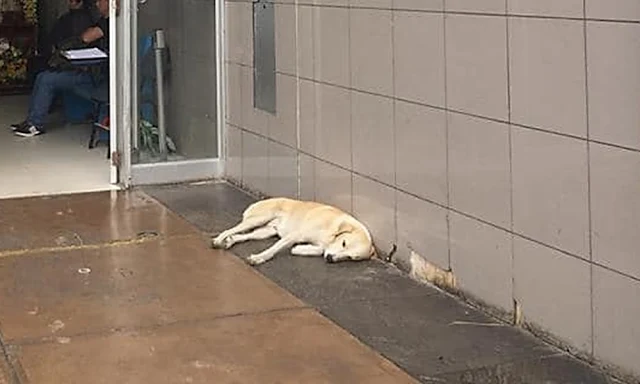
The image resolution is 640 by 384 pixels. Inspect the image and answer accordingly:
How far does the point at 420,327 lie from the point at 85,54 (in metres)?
5.29

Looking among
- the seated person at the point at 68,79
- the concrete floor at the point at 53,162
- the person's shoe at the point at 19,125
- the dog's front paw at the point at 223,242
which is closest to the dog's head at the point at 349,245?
the dog's front paw at the point at 223,242

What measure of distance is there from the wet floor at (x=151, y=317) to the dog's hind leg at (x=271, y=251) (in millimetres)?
64

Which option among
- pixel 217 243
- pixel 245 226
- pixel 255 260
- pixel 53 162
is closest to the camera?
pixel 255 260

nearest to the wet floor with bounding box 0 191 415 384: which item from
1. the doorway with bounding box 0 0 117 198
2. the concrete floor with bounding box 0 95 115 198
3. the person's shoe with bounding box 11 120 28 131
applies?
the concrete floor with bounding box 0 95 115 198

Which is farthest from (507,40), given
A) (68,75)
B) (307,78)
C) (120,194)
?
(68,75)

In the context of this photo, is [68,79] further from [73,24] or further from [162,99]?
[162,99]

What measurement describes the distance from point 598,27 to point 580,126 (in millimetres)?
319

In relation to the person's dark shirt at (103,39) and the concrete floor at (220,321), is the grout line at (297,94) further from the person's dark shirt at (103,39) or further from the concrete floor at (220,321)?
the person's dark shirt at (103,39)

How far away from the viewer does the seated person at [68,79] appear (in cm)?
853

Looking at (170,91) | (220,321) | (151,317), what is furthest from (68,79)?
(220,321)

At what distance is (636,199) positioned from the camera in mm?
3158

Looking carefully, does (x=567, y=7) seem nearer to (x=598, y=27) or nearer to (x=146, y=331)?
(x=598, y=27)

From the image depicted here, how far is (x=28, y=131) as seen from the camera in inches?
349

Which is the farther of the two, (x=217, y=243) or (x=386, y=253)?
(x=217, y=243)
